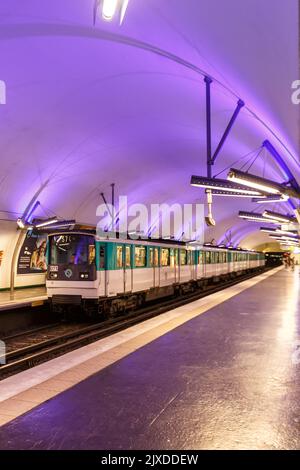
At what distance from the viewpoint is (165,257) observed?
1625 centimetres

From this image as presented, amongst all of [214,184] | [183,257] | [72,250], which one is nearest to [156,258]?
[183,257]

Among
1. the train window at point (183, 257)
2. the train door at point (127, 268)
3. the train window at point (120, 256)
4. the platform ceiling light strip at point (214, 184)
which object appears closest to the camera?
the platform ceiling light strip at point (214, 184)

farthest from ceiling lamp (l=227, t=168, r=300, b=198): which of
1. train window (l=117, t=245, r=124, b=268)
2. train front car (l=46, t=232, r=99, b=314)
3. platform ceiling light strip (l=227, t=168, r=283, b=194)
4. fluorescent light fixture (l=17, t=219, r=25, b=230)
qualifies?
fluorescent light fixture (l=17, t=219, r=25, b=230)

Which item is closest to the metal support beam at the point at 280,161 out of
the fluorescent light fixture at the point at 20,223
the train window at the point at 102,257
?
the train window at the point at 102,257

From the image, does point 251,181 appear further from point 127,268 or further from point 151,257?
point 151,257

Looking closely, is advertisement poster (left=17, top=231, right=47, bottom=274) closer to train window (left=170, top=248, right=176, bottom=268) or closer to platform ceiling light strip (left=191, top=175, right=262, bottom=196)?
train window (left=170, top=248, right=176, bottom=268)

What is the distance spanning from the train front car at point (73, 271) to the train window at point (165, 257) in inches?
187

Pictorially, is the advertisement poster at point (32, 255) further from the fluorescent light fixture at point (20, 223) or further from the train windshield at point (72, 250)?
the train windshield at point (72, 250)

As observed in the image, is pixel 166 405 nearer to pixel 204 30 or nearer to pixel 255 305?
pixel 204 30

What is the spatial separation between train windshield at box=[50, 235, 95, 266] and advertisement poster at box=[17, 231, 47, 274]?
20.2 feet

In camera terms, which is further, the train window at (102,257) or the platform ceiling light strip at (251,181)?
the train window at (102,257)

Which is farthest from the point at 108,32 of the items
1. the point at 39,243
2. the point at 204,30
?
the point at 39,243

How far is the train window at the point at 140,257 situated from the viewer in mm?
13395

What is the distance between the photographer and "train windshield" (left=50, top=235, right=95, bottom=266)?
1127 centimetres
